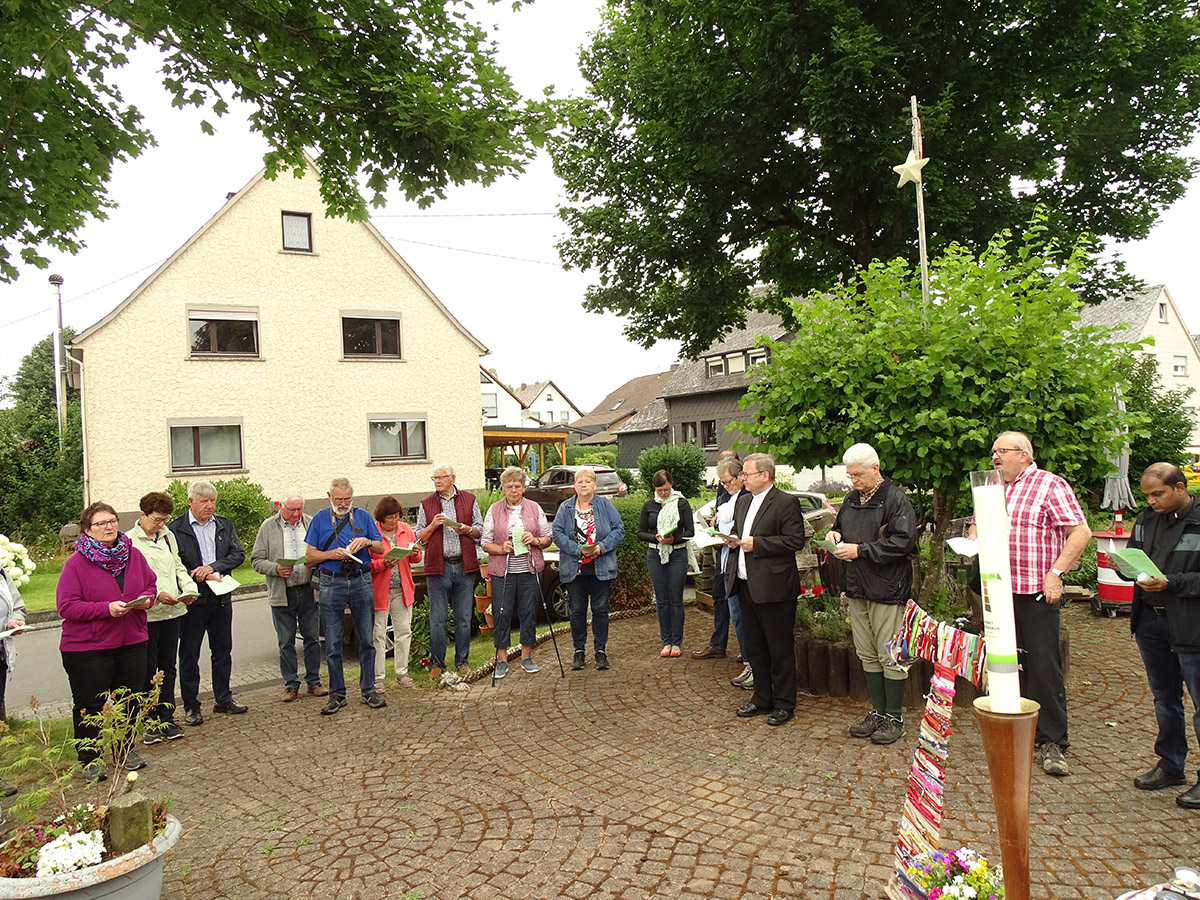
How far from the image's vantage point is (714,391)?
3841cm

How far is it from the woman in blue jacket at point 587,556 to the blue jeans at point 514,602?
0.37 meters

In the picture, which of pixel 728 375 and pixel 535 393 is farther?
pixel 535 393

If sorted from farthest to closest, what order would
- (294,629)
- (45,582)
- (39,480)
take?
(39,480) → (45,582) → (294,629)

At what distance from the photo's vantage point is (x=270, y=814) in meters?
4.46

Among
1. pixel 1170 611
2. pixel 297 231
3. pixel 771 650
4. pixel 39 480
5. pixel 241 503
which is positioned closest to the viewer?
pixel 1170 611

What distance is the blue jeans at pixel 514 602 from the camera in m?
7.19

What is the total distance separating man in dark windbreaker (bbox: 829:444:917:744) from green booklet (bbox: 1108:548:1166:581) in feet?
4.06

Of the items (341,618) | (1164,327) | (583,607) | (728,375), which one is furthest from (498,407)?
(341,618)

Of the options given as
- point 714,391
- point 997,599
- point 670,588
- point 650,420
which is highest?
point 714,391

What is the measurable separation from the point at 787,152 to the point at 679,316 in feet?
13.8

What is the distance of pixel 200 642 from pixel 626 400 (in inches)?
2442

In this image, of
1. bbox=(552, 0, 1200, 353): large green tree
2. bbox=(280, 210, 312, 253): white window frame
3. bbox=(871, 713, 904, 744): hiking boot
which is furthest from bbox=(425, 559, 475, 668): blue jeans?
bbox=(280, 210, 312, 253): white window frame

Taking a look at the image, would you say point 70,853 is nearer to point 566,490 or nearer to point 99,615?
point 99,615

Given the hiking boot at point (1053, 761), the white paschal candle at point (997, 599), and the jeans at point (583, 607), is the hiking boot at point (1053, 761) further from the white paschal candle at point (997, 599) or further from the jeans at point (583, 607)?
the jeans at point (583, 607)
